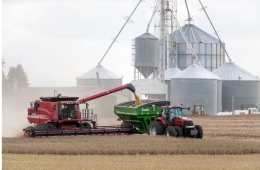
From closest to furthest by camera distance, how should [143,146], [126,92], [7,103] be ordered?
1. [143,146]
2. [7,103]
3. [126,92]

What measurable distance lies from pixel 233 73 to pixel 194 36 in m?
11.1

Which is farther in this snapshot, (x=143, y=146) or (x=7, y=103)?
(x=7, y=103)

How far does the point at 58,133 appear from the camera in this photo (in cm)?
3712

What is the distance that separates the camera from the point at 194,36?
334ft

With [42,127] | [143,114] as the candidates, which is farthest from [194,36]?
[42,127]

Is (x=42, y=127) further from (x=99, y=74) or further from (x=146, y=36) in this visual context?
(x=99, y=74)

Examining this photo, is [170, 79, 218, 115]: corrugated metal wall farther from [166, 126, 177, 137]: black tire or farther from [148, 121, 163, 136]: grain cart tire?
[166, 126, 177, 137]: black tire

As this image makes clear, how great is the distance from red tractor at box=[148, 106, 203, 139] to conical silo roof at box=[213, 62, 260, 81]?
178ft
